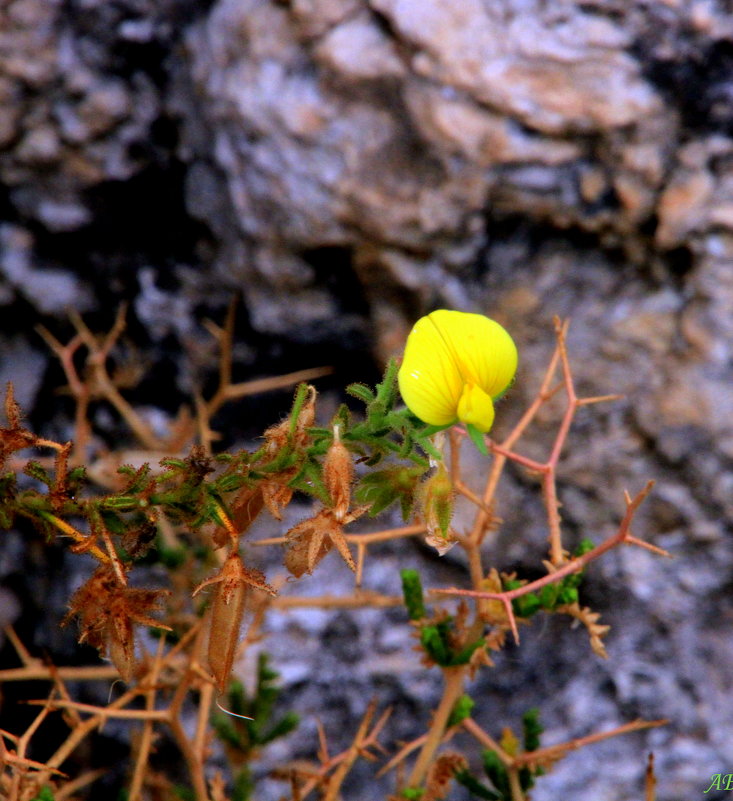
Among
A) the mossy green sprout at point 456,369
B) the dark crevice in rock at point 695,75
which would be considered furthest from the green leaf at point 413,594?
the dark crevice in rock at point 695,75

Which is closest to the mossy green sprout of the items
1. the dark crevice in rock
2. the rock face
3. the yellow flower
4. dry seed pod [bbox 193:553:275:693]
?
the yellow flower

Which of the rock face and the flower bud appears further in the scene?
the rock face

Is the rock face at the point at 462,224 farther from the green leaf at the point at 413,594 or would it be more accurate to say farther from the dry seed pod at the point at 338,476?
the dry seed pod at the point at 338,476

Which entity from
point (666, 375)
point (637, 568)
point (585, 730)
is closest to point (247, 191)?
point (666, 375)

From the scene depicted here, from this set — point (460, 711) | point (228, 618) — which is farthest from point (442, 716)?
point (228, 618)

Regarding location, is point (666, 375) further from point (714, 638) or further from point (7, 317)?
point (7, 317)

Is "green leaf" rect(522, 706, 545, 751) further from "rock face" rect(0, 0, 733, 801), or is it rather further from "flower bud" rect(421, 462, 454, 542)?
"flower bud" rect(421, 462, 454, 542)

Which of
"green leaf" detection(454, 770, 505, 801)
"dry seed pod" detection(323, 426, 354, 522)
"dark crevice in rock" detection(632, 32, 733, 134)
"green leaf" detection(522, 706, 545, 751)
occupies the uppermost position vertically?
"dark crevice in rock" detection(632, 32, 733, 134)
